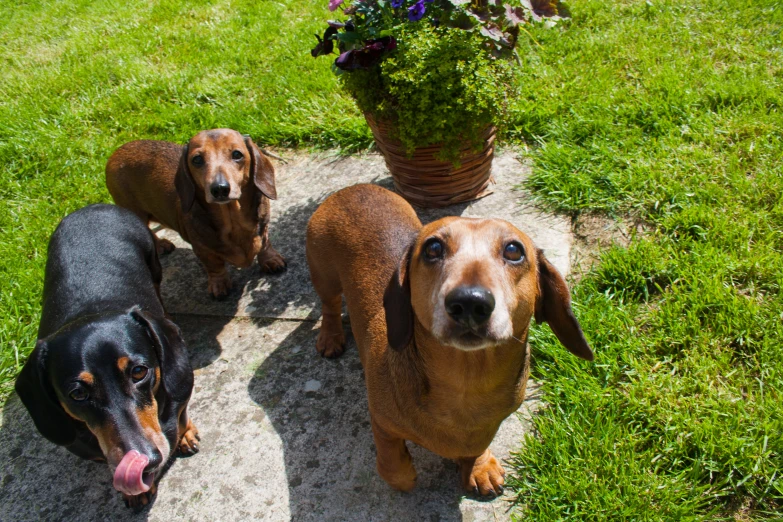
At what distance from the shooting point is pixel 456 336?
1822 millimetres

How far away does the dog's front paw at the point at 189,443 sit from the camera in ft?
9.27

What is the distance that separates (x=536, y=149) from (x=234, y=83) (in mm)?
3017

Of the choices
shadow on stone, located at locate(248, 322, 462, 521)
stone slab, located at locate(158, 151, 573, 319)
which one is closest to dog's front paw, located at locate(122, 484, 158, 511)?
shadow on stone, located at locate(248, 322, 462, 521)

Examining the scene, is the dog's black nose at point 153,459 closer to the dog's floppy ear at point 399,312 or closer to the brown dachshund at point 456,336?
the brown dachshund at point 456,336

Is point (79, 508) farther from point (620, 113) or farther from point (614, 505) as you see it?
point (620, 113)

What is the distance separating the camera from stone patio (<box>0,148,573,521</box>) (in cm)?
258

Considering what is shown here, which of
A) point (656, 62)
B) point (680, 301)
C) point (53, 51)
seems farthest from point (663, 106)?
point (53, 51)

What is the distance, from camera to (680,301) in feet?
9.95

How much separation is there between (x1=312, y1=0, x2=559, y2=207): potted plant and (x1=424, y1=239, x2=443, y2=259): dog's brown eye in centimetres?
150

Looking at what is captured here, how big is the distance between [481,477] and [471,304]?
1.09 meters

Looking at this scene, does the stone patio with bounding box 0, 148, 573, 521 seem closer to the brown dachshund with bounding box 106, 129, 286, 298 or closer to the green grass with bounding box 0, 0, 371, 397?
the brown dachshund with bounding box 106, 129, 286, 298

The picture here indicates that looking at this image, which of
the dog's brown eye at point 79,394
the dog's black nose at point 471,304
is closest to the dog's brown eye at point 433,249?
the dog's black nose at point 471,304

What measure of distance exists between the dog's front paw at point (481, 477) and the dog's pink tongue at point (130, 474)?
4.17 ft

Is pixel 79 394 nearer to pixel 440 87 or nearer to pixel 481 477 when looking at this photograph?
pixel 481 477
